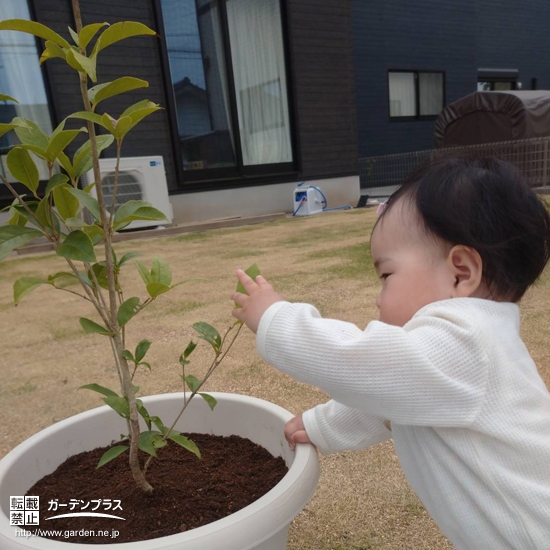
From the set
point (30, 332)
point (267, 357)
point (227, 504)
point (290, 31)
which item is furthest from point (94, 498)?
point (290, 31)

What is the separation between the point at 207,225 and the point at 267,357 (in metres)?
5.12

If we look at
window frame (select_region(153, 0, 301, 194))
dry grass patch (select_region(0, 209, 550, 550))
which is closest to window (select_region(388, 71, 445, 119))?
window frame (select_region(153, 0, 301, 194))

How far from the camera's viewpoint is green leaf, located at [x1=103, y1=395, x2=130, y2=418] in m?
0.79

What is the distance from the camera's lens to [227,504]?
0.81m

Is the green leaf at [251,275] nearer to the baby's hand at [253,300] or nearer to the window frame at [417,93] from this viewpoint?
the baby's hand at [253,300]

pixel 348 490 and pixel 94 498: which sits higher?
pixel 94 498

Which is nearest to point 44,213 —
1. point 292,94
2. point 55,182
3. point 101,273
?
point 55,182

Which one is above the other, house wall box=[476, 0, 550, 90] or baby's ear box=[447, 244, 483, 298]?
house wall box=[476, 0, 550, 90]

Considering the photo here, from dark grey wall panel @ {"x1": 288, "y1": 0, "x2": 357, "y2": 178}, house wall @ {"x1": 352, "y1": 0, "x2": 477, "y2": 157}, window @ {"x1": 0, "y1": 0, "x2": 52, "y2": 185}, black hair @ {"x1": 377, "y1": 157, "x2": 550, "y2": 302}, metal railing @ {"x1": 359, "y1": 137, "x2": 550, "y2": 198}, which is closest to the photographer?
black hair @ {"x1": 377, "y1": 157, "x2": 550, "y2": 302}

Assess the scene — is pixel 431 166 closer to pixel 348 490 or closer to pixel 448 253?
pixel 448 253

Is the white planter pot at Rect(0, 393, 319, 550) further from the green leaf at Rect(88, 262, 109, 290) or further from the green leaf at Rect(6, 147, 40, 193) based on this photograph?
the green leaf at Rect(6, 147, 40, 193)

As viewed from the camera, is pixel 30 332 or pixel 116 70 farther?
pixel 116 70

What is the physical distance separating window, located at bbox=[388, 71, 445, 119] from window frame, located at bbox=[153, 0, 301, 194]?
424 centimetres

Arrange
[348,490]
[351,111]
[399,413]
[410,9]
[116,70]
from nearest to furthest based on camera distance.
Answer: [399,413], [348,490], [116,70], [351,111], [410,9]
